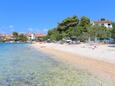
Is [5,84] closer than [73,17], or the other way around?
[5,84]

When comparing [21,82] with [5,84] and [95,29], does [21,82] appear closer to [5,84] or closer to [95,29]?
[5,84]

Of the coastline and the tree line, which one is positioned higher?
the tree line

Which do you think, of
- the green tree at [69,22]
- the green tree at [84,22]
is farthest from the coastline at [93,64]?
the green tree at [69,22]

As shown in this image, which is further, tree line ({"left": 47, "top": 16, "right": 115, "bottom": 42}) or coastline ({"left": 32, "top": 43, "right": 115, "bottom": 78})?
tree line ({"left": 47, "top": 16, "right": 115, "bottom": 42})

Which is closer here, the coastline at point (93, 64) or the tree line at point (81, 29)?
the coastline at point (93, 64)

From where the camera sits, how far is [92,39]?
80.1 metres

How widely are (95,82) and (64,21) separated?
82.3 metres

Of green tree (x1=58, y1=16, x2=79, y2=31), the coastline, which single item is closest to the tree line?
green tree (x1=58, y1=16, x2=79, y2=31)

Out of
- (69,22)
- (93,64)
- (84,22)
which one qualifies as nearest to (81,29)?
(84,22)

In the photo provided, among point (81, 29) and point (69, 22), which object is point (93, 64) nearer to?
point (81, 29)

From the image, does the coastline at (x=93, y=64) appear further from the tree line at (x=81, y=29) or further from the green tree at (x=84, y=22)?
the green tree at (x=84, y=22)

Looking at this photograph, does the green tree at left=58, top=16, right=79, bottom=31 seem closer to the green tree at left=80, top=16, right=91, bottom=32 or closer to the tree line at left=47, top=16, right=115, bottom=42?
the tree line at left=47, top=16, right=115, bottom=42

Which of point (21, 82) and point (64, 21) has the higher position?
point (64, 21)

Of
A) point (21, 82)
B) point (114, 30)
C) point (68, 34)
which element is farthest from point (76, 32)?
point (21, 82)
